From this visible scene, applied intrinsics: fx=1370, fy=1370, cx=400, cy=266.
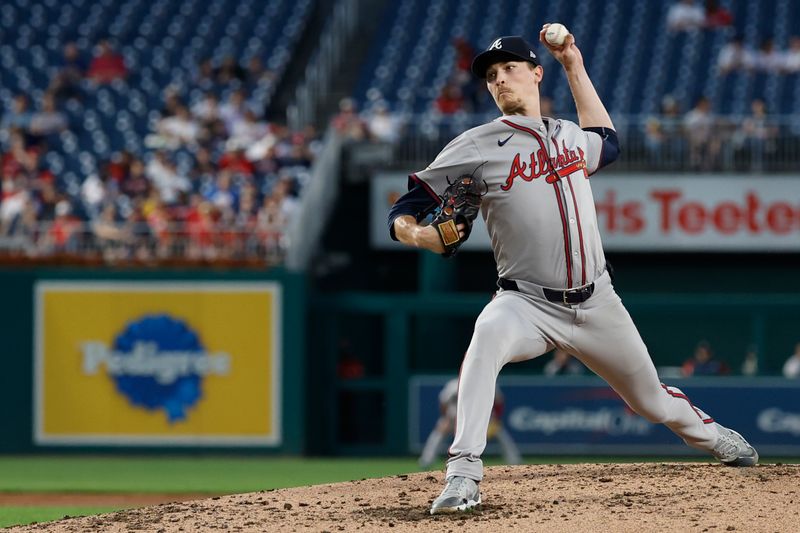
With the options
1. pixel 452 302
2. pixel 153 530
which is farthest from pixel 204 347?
pixel 153 530

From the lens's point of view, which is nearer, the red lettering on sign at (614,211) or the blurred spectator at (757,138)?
the blurred spectator at (757,138)

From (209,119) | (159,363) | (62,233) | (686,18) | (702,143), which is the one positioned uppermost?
(686,18)

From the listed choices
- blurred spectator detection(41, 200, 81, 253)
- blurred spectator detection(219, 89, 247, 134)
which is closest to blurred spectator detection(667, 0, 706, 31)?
blurred spectator detection(219, 89, 247, 134)

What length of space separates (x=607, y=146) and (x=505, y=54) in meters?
0.68

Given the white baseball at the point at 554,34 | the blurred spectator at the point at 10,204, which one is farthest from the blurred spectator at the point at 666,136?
the white baseball at the point at 554,34

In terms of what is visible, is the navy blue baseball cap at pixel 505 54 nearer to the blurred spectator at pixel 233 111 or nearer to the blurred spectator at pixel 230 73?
the blurred spectator at pixel 233 111

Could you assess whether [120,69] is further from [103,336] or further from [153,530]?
[153,530]

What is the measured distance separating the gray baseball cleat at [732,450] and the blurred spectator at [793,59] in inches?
507

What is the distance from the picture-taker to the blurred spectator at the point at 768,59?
18297 millimetres

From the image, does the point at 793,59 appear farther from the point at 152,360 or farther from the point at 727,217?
the point at 152,360

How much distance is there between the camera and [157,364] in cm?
1593

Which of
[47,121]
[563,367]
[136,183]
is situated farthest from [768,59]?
[47,121]

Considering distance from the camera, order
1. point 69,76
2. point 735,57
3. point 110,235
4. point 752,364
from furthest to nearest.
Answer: point 69,76
point 735,57
point 752,364
point 110,235

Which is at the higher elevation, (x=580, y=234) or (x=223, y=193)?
(x=223, y=193)
